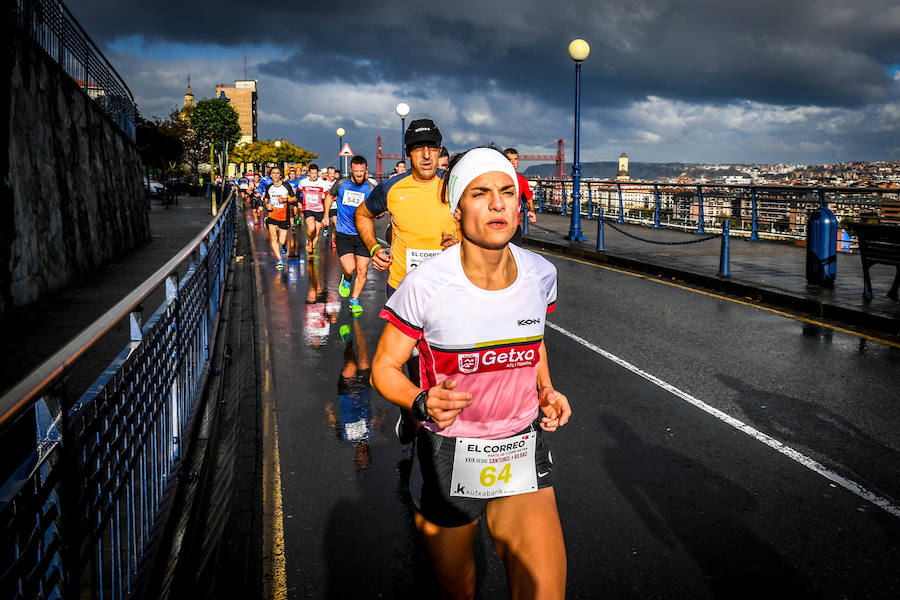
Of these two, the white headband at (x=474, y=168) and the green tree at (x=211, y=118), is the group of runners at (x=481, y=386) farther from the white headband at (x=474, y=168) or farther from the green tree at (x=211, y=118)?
the green tree at (x=211, y=118)

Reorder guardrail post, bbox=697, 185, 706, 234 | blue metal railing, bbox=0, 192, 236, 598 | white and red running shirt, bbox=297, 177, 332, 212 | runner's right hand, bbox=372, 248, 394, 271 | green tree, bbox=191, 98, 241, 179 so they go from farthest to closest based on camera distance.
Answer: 1. green tree, bbox=191, 98, 241, 179
2. guardrail post, bbox=697, 185, 706, 234
3. white and red running shirt, bbox=297, 177, 332, 212
4. runner's right hand, bbox=372, 248, 394, 271
5. blue metal railing, bbox=0, 192, 236, 598

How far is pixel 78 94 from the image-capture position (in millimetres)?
15844

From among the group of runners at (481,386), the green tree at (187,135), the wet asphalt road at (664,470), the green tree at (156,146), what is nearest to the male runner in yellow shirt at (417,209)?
the wet asphalt road at (664,470)

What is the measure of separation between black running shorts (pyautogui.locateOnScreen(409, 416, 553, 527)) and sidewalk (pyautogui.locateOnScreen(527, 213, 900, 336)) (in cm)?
829

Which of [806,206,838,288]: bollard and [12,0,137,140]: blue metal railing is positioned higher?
[12,0,137,140]: blue metal railing

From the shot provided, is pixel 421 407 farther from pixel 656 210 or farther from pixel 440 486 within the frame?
pixel 656 210

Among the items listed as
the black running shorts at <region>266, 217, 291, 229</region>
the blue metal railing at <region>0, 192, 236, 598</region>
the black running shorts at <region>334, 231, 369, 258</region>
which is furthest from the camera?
the black running shorts at <region>266, 217, 291, 229</region>

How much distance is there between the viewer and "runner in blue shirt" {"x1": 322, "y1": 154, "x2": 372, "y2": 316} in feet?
34.7

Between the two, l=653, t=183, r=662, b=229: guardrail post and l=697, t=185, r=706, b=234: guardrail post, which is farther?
l=653, t=183, r=662, b=229: guardrail post

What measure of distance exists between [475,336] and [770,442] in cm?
371

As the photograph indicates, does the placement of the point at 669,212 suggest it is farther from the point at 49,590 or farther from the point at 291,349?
the point at 49,590

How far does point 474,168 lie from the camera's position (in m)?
2.64


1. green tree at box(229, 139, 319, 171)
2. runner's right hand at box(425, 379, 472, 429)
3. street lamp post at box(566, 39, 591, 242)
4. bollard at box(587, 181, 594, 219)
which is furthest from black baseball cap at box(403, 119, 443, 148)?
green tree at box(229, 139, 319, 171)

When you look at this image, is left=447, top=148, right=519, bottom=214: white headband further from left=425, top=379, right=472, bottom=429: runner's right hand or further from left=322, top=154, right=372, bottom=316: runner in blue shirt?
left=322, top=154, right=372, bottom=316: runner in blue shirt
